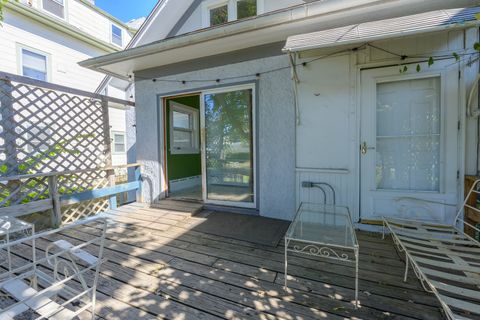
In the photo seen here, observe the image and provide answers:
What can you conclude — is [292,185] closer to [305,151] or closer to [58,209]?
[305,151]

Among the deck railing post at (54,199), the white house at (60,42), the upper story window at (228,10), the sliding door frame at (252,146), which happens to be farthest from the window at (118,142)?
the sliding door frame at (252,146)

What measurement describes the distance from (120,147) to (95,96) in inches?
213

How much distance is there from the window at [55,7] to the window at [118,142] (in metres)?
3.93

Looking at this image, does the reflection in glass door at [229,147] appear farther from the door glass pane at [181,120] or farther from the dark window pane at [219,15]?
the dark window pane at [219,15]

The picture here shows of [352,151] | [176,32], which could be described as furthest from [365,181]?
[176,32]

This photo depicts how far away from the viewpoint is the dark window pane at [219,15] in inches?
178

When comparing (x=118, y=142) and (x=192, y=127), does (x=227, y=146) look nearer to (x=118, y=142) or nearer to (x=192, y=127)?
(x=192, y=127)

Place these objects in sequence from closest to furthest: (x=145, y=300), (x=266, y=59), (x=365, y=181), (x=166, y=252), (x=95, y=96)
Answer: (x=145, y=300) < (x=166, y=252) < (x=365, y=181) < (x=266, y=59) < (x=95, y=96)

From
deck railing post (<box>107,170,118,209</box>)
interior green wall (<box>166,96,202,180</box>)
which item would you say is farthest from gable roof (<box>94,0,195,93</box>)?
deck railing post (<box>107,170,118,209</box>)

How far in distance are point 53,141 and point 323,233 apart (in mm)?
4417

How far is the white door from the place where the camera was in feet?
8.31

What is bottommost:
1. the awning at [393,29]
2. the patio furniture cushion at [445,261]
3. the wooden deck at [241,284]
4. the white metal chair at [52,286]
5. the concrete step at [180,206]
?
the wooden deck at [241,284]

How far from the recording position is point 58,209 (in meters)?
3.26

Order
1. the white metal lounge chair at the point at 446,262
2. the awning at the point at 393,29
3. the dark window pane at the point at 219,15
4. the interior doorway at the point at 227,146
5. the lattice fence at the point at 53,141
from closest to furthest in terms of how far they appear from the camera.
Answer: the white metal lounge chair at the point at 446,262 → the awning at the point at 393,29 → the lattice fence at the point at 53,141 → the interior doorway at the point at 227,146 → the dark window pane at the point at 219,15
